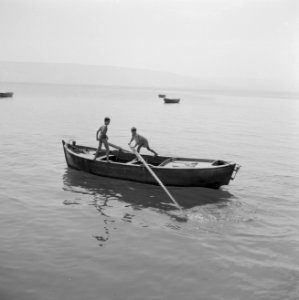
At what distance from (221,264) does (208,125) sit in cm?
3818

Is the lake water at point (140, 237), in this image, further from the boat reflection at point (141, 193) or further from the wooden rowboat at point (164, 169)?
the wooden rowboat at point (164, 169)

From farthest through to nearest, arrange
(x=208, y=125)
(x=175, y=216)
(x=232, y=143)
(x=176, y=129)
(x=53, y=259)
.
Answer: (x=208, y=125)
(x=176, y=129)
(x=232, y=143)
(x=175, y=216)
(x=53, y=259)

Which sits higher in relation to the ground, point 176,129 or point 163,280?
point 176,129

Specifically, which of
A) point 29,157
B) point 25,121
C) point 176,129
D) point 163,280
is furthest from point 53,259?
point 25,121

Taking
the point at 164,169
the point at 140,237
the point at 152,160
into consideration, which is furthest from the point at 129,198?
the point at 140,237

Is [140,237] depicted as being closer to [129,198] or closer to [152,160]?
[129,198]

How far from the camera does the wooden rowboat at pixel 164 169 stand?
1641cm

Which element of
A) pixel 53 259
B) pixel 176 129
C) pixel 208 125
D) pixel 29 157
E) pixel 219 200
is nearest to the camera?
pixel 53 259

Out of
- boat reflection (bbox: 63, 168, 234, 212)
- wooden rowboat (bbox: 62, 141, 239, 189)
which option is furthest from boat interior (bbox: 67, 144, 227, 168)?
boat reflection (bbox: 63, 168, 234, 212)

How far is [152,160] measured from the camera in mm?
18859

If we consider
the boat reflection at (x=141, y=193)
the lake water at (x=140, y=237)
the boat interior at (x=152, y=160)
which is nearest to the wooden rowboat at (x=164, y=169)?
the boat interior at (x=152, y=160)

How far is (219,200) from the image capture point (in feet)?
53.2

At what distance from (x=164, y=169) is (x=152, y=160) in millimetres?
2345

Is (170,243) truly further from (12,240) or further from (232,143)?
(232,143)
